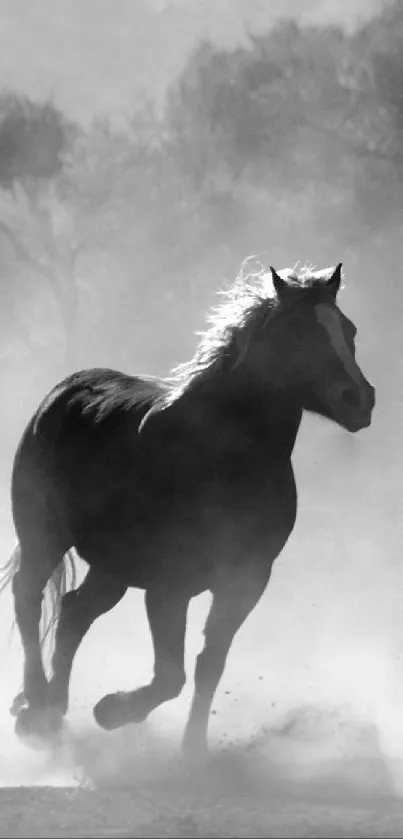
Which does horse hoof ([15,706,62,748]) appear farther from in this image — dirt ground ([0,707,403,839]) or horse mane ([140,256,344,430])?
horse mane ([140,256,344,430])

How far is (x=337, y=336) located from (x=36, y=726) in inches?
81.3

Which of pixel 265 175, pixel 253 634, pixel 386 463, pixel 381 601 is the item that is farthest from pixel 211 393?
pixel 265 175

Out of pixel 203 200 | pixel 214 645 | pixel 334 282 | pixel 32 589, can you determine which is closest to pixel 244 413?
pixel 334 282

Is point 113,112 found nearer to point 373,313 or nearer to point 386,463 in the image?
point 373,313

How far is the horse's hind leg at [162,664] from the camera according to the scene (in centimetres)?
525

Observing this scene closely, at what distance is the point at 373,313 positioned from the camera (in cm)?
1845

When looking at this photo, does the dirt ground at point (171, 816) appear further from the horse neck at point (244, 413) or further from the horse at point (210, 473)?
the horse neck at point (244, 413)

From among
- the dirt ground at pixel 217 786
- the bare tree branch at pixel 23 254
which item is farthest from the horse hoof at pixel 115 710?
the bare tree branch at pixel 23 254

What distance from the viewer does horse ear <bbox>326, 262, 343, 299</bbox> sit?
18.5 ft

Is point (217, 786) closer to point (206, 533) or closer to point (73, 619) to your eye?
point (206, 533)

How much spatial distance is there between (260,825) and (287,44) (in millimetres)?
16697

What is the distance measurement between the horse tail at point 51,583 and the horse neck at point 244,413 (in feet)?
4.34

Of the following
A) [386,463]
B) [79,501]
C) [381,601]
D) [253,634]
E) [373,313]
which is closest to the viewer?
[79,501]

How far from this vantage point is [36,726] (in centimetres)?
596
